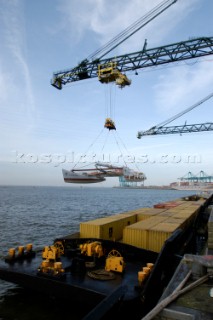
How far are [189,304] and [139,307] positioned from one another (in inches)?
232

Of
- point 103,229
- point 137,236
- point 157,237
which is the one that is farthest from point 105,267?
point 103,229

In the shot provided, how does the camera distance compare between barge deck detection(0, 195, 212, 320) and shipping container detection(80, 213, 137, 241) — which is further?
shipping container detection(80, 213, 137, 241)

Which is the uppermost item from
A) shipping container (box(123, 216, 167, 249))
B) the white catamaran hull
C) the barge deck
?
the white catamaran hull

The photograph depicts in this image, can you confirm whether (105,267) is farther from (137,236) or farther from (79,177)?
(79,177)

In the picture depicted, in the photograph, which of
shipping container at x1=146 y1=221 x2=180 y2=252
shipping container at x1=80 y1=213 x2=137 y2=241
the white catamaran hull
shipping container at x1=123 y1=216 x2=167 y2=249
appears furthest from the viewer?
the white catamaran hull

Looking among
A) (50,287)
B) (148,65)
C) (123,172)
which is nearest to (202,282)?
(50,287)

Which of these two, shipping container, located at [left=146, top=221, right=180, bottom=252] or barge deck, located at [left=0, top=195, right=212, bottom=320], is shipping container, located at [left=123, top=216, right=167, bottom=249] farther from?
shipping container, located at [left=146, top=221, right=180, bottom=252]

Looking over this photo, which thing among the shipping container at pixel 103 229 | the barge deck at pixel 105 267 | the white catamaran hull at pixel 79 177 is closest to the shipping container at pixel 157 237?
the barge deck at pixel 105 267

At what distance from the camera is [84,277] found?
14289mm

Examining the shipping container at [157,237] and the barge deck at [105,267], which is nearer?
the barge deck at [105,267]

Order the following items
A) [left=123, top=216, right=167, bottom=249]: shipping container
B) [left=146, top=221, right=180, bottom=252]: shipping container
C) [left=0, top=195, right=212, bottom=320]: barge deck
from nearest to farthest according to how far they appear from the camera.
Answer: [left=0, top=195, right=212, bottom=320]: barge deck → [left=146, top=221, right=180, bottom=252]: shipping container → [left=123, top=216, right=167, bottom=249]: shipping container

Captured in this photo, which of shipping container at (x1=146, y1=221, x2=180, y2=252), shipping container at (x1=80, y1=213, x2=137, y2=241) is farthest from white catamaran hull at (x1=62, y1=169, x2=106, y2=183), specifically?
shipping container at (x1=146, y1=221, x2=180, y2=252)

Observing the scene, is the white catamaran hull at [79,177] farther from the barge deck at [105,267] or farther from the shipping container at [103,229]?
the barge deck at [105,267]

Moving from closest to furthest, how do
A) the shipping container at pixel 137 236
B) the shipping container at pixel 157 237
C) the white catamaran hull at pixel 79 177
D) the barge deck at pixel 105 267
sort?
the barge deck at pixel 105 267
the shipping container at pixel 157 237
the shipping container at pixel 137 236
the white catamaran hull at pixel 79 177
